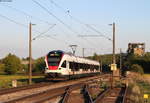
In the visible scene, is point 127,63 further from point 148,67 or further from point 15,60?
point 15,60

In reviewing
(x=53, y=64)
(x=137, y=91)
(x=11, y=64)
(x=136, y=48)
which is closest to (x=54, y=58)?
(x=53, y=64)

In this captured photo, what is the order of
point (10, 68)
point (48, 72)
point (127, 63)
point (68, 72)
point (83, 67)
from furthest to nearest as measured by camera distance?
point (10, 68) < point (127, 63) < point (83, 67) < point (68, 72) < point (48, 72)

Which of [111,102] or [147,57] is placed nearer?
[111,102]

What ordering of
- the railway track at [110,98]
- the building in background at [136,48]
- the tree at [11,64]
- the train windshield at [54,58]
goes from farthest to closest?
the building in background at [136,48] < the tree at [11,64] < the train windshield at [54,58] < the railway track at [110,98]

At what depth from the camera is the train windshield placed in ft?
131

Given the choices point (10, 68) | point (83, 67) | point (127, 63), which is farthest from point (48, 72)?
point (10, 68)

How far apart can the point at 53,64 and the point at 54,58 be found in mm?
681

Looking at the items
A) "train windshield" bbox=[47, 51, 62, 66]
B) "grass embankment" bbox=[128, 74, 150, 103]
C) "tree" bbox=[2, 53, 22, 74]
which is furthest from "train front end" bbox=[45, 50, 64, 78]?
"tree" bbox=[2, 53, 22, 74]

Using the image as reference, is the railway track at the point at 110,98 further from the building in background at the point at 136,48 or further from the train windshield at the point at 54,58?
the building in background at the point at 136,48

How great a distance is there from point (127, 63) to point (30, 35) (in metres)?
68.5

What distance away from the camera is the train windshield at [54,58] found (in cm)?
3981

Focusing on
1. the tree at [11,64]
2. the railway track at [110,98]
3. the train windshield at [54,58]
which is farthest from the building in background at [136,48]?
the railway track at [110,98]

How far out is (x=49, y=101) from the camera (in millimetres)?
19328

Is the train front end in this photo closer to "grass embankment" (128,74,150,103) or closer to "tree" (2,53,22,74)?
"grass embankment" (128,74,150,103)
